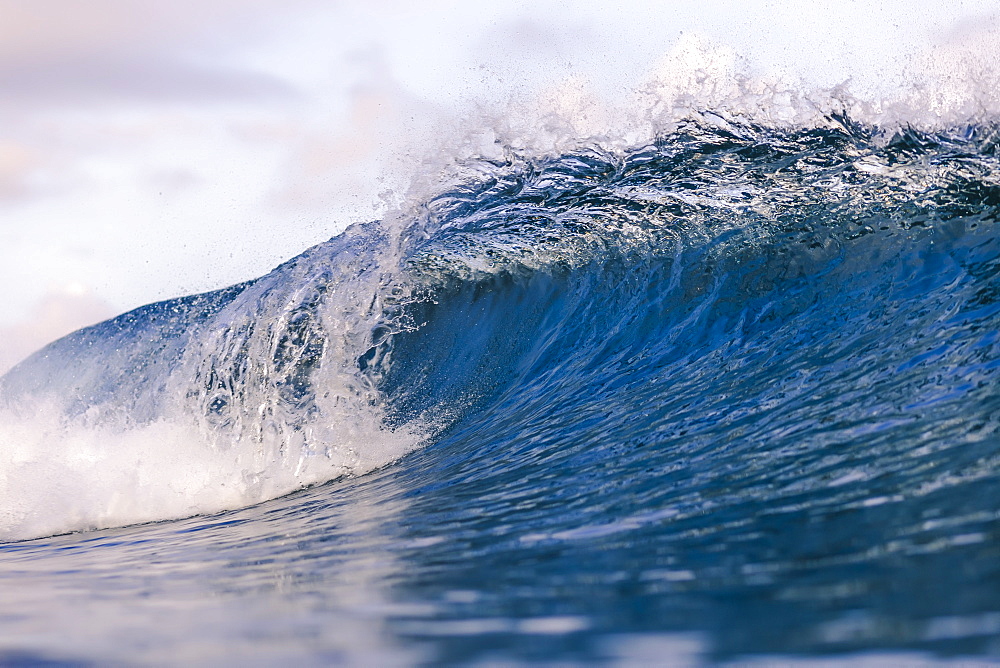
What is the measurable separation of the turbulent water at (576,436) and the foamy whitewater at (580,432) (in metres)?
0.02

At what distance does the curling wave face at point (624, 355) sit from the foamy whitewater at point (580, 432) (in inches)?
1.1

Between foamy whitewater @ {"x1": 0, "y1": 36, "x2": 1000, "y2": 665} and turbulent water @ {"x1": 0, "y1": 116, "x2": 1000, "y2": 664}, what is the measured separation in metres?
0.02

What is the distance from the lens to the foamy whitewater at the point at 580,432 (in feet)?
6.00

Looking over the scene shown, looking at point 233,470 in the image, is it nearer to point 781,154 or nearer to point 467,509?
point 467,509

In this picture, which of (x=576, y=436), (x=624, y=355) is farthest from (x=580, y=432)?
(x=624, y=355)

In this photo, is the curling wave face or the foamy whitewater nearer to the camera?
the foamy whitewater

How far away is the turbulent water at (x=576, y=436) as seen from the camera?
1.83m

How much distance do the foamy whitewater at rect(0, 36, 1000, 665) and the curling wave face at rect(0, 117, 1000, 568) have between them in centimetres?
3

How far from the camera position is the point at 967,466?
257cm

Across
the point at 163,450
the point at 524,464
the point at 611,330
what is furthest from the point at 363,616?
the point at 611,330

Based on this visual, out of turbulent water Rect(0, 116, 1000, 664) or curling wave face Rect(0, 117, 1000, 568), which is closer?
turbulent water Rect(0, 116, 1000, 664)

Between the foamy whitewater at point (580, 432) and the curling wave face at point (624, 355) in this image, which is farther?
the curling wave face at point (624, 355)

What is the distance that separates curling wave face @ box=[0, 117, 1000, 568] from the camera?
315cm

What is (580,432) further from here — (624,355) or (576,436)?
(624,355)
